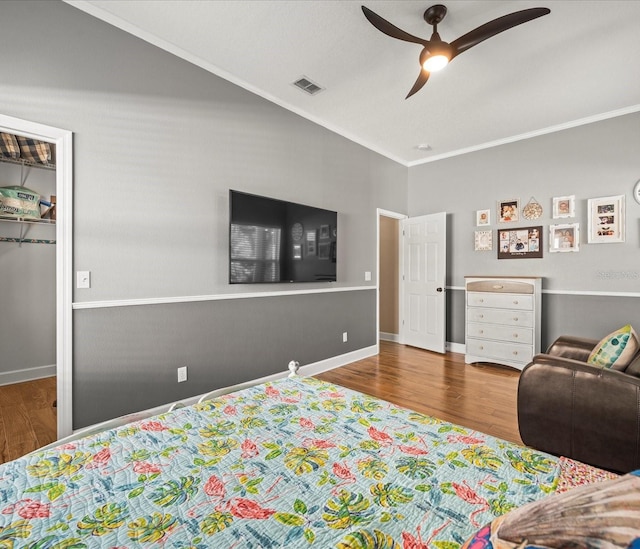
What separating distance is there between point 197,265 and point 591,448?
116 inches

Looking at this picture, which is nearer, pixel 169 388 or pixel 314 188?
pixel 169 388

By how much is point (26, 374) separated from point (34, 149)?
2.35m

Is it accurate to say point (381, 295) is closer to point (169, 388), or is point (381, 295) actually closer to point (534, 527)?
point (169, 388)

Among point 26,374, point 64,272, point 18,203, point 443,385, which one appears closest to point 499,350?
point 443,385

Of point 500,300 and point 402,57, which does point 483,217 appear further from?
point 402,57

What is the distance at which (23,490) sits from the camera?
92 cm

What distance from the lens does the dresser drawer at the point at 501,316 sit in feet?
13.1

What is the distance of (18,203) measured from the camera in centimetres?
339

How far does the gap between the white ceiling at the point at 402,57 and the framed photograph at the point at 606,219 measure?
993 mm

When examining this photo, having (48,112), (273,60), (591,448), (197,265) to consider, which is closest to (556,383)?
(591,448)

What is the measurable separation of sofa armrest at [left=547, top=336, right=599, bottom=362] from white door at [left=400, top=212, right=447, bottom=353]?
1870mm

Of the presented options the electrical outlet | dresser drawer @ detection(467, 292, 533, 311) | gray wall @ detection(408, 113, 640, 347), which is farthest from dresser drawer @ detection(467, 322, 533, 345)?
the electrical outlet

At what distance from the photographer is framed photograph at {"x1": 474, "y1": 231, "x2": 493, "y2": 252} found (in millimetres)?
4625

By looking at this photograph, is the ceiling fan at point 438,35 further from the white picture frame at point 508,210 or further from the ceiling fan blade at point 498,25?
the white picture frame at point 508,210
